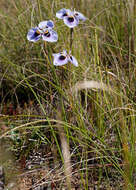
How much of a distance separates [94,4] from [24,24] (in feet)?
2.53

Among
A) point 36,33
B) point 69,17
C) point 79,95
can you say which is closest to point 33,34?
point 36,33

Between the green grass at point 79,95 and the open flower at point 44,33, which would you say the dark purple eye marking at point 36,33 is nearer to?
the open flower at point 44,33

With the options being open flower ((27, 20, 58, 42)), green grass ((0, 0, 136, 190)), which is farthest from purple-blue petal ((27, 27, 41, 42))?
green grass ((0, 0, 136, 190))

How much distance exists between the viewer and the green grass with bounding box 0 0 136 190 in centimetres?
153

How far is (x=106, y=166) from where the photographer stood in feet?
5.18

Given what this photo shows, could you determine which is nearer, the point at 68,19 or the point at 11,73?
the point at 68,19

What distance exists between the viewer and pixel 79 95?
183 centimetres

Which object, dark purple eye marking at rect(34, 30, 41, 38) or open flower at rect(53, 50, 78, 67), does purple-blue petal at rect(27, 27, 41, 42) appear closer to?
dark purple eye marking at rect(34, 30, 41, 38)

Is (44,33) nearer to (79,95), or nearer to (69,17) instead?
(69,17)

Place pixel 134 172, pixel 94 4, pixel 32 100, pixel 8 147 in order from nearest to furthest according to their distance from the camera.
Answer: pixel 134 172 → pixel 8 147 → pixel 32 100 → pixel 94 4

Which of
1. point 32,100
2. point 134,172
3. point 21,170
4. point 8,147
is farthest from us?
point 32,100

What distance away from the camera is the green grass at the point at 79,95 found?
60.4 inches

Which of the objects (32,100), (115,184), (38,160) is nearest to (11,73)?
(32,100)

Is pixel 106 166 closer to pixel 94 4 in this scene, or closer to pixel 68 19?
pixel 68 19
